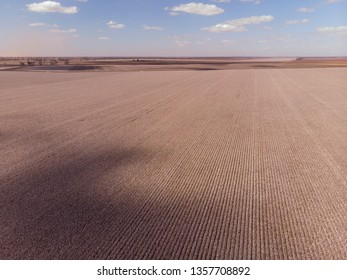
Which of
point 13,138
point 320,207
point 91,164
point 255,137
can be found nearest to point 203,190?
point 320,207

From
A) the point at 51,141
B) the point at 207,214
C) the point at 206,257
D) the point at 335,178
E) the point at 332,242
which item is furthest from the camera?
the point at 51,141

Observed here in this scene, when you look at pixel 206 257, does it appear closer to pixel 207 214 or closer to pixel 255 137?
pixel 207 214

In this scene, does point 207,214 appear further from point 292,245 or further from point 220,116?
point 220,116

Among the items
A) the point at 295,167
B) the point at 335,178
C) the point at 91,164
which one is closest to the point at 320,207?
the point at 335,178

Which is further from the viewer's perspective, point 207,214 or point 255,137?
point 255,137

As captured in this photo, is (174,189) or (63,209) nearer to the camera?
(63,209)

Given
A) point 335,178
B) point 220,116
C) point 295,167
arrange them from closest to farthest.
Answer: point 335,178 → point 295,167 → point 220,116
